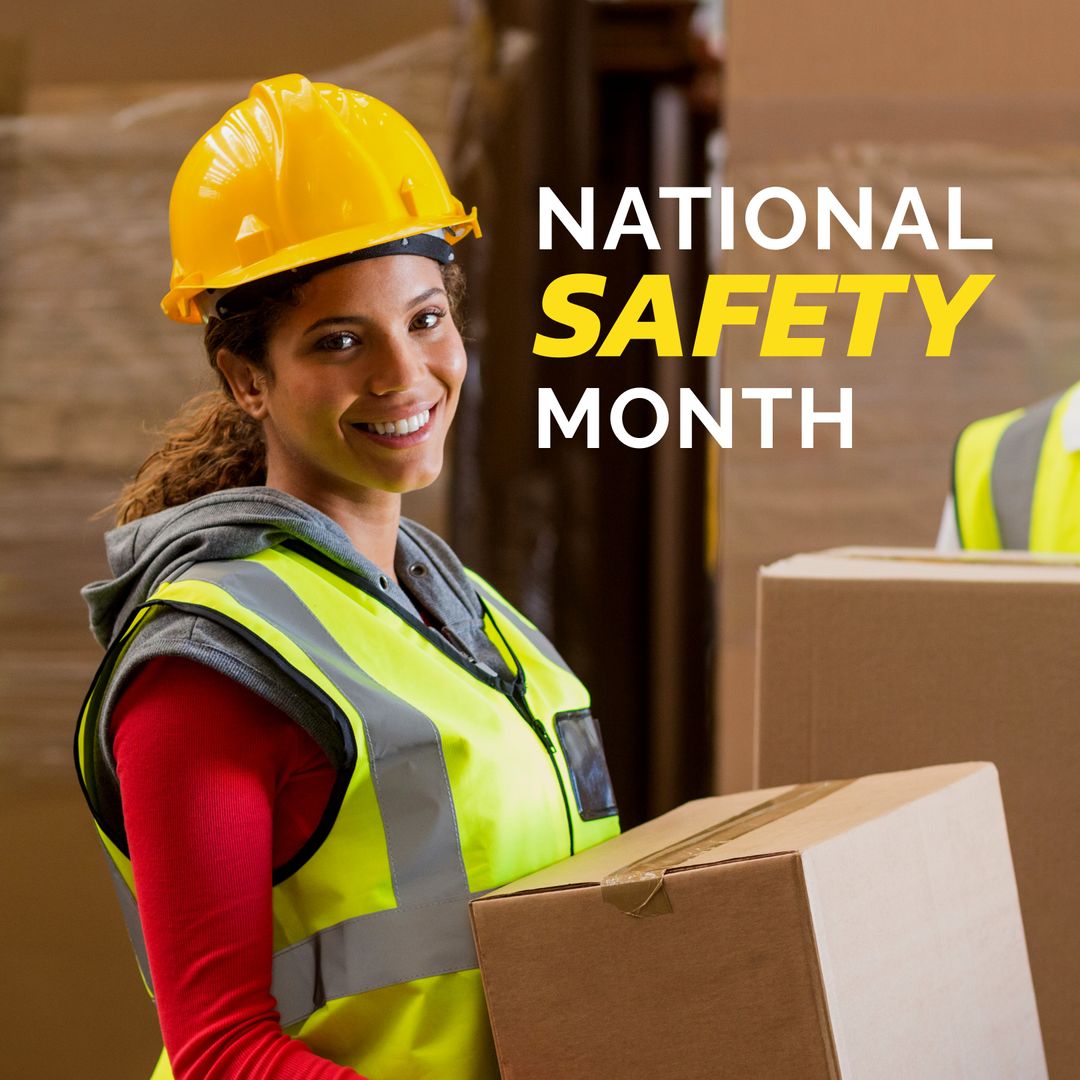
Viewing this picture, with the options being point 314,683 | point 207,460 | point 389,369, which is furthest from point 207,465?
point 314,683

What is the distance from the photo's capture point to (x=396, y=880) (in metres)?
1.04

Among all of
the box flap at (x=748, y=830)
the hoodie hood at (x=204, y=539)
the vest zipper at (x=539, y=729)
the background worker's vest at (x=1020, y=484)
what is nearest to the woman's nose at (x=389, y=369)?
the hoodie hood at (x=204, y=539)

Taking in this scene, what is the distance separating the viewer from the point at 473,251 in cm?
267

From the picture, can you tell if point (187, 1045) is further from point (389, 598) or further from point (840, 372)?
point (840, 372)

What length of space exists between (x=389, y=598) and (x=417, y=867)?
0.77 feet

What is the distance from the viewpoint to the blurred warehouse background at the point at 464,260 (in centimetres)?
229

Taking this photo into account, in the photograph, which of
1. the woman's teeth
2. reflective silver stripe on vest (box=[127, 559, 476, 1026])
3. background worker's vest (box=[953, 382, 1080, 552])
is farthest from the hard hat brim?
background worker's vest (box=[953, 382, 1080, 552])

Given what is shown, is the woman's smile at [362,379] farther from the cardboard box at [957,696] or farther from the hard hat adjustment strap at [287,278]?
the cardboard box at [957,696]

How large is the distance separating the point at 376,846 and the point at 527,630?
0.38 metres

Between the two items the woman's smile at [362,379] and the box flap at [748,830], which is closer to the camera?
the box flap at [748,830]

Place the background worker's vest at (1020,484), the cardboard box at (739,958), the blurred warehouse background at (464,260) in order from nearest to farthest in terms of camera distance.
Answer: the cardboard box at (739,958) < the background worker's vest at (1020,484) < the blurred warehouse background at (464,260)

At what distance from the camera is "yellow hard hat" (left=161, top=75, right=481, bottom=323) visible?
1.13 m

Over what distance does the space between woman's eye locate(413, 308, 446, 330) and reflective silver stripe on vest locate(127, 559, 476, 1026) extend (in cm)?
27

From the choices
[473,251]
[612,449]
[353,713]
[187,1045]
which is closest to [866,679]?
[353,713]
